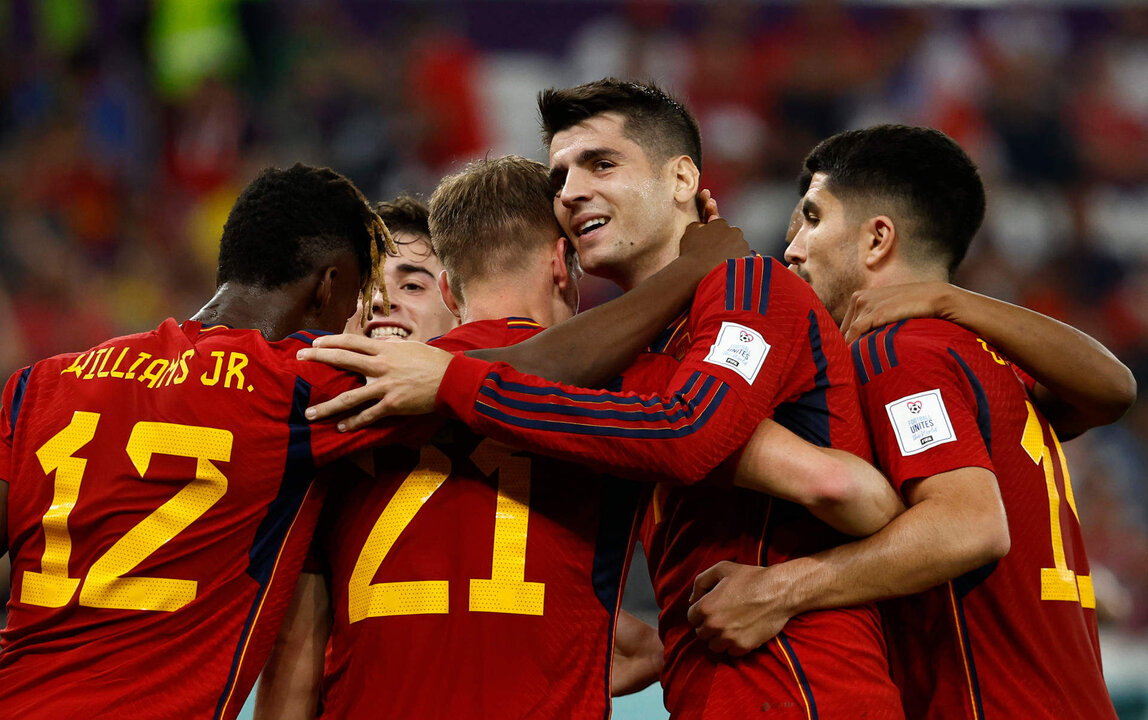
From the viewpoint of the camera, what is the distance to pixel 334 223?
3.48 metres

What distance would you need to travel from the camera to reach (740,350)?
9.64 ft

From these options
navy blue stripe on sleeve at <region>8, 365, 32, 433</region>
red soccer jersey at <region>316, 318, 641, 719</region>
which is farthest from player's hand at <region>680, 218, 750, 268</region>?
navy blue stripe on sleeve at <region>8, 365, 32, 433</region>

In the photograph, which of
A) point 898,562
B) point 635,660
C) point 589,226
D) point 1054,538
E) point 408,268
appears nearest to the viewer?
point 898,562

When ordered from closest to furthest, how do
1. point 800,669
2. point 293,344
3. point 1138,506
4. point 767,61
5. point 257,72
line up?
point 800,669 → point 293,344 → point 1138,506 → point 257,72 → point 767,61

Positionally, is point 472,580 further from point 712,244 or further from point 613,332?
point 712,244

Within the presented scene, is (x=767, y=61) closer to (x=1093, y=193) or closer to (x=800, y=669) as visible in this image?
(x=1093, y=193)

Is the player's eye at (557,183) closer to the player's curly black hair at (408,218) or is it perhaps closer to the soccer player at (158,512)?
the soccer player at (158,512)

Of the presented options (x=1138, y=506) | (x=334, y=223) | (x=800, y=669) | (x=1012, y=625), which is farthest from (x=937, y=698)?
(x=1138, y=506)

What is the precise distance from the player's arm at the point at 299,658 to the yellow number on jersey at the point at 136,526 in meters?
0.42

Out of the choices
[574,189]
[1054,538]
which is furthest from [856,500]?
[574,189]

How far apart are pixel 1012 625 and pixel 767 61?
922cm

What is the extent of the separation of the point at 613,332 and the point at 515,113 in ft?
27.2

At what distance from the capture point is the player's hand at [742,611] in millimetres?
2902

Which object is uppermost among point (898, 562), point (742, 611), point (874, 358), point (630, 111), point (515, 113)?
point (630, 111)
